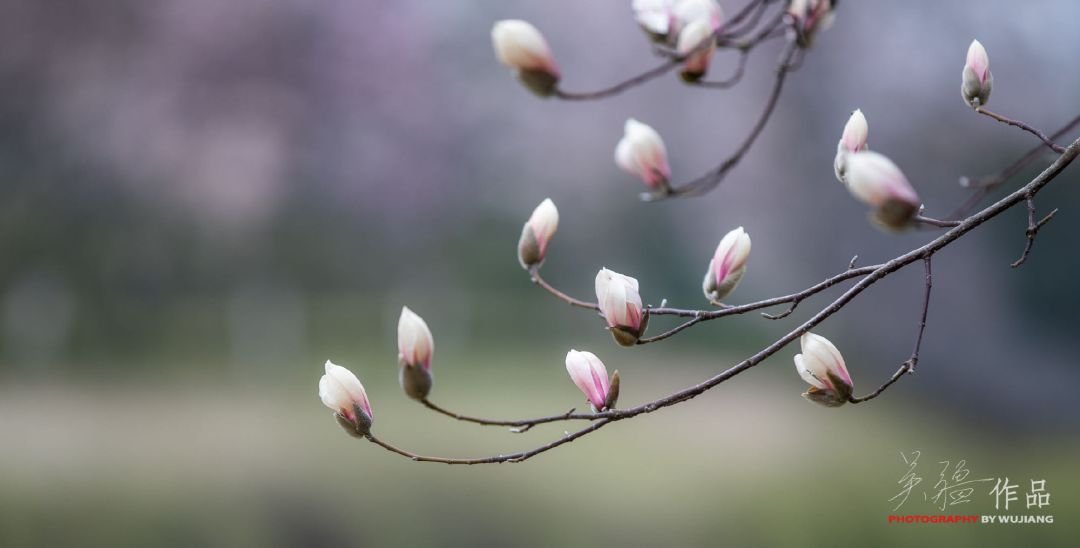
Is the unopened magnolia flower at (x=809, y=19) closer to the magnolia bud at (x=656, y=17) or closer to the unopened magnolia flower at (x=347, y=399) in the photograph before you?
the magnolia bud at (x=656, y=17)

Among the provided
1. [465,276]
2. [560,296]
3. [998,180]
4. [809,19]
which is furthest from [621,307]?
[465,276]

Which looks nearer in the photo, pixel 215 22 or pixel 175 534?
pixel 175 534

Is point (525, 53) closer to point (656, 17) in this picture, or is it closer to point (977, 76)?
point (656, 17)

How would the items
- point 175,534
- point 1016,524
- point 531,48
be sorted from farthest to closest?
point 175,534
point 1016,524
point 531,48

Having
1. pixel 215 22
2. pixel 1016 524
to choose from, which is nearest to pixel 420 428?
pixel 1016 524

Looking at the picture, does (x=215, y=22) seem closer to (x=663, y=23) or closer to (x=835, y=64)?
(x=835, y=64)

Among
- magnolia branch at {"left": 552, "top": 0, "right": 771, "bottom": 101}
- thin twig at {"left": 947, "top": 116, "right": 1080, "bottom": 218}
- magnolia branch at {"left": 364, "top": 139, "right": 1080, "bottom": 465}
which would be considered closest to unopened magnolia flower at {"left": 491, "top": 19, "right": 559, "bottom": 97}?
magnolia branch at {"left": 552, "top": 0, "right": 771, "bottom": 101}

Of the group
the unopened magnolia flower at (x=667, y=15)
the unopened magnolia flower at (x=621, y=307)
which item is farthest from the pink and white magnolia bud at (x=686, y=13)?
the unopened magnolia flower at (x=621, y=307)
